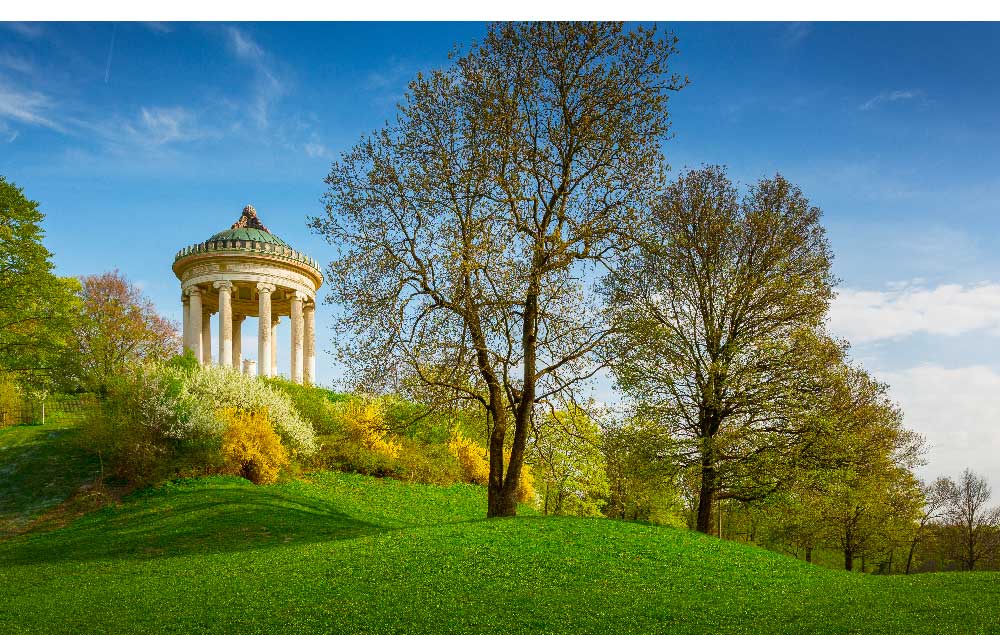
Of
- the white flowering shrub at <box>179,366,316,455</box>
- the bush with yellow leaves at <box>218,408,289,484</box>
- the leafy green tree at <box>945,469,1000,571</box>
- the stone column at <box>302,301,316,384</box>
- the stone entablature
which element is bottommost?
the leafy green tree at <box>945,469,1000,571</box>

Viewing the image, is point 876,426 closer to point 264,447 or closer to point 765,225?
point 765,225

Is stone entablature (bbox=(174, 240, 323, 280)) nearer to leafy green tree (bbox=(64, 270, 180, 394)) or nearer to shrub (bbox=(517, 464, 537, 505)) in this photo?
leafy green tree (bbox=(64, 270, 180, 394))

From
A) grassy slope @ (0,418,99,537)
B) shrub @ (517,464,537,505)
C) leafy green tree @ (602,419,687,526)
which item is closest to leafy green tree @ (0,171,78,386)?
grassy slope @ (0,418,99,537)

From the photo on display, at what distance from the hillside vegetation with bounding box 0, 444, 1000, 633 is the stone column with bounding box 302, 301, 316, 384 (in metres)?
24.8

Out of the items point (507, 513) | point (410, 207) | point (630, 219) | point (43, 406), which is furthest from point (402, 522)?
point (43, 406)

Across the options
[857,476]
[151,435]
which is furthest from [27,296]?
[857,476]

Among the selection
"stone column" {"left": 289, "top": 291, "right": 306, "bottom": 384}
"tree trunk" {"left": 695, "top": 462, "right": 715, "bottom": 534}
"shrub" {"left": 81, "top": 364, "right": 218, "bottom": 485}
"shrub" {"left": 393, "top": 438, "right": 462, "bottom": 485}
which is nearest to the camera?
"tree trunk" {"left": 695, "top": 462, "right": 715, "bottom": 534}

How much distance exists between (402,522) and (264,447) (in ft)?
20.3

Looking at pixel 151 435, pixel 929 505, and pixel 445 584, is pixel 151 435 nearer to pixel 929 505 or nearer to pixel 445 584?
pixel 445 584

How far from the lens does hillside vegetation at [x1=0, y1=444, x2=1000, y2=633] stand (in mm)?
9867

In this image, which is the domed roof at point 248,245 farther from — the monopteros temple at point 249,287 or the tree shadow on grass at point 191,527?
the tree shadow on grass at point 191,527

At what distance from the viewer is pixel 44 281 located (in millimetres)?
28453

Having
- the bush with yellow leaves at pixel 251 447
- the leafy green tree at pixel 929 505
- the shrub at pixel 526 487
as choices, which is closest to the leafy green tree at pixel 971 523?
the leafy green tree at pixel 929 505

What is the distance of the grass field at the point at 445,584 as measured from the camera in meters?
9.85
